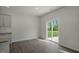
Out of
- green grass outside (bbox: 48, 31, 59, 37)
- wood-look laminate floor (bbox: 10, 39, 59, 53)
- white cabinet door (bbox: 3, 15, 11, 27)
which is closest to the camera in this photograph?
white cabinet door (bbox: 3, 15, 11, 27)

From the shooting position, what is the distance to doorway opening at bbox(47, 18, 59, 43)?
1503 mm

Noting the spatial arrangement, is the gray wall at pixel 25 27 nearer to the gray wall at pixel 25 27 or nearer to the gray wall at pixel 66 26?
the gray wall at pixel 25 27

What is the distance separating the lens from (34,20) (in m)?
1.52

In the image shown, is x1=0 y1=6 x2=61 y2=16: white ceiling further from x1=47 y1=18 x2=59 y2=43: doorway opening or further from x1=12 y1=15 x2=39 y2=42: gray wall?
x1=47 y1=18 x2=59 y2=43: doorway opening

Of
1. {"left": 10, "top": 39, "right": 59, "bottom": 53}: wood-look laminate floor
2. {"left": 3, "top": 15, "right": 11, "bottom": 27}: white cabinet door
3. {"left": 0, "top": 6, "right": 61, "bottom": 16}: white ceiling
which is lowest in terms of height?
{"left": 10, "top": 39, "right": 59, "bottom": 53}: wood-look laminate floor

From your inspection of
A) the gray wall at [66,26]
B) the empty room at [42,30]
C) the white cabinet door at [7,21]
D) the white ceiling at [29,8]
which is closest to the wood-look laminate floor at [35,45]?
the empty room at [42,30]

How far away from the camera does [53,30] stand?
1.53 meters

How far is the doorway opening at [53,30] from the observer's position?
4.93 ft

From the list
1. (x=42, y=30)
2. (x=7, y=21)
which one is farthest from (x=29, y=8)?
(x=42, y=30)

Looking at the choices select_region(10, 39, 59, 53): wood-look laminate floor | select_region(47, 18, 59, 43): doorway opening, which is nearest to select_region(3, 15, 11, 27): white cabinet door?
select_region(10, 39, 59, 53): wood-look laminate floor

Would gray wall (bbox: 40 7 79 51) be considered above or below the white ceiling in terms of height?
below
